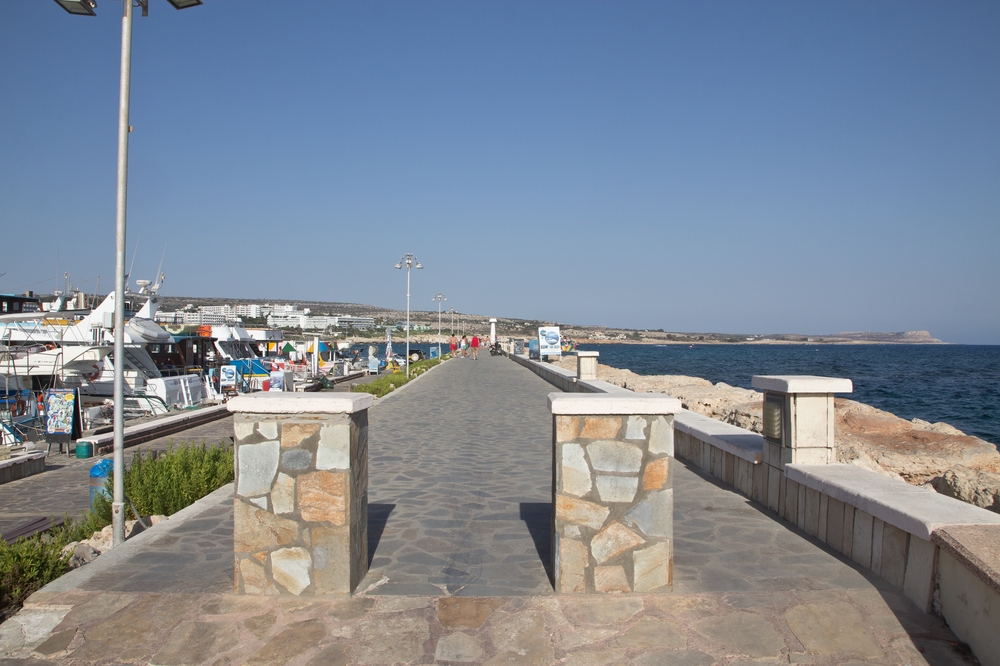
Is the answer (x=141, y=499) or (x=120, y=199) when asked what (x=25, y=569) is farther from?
(x=120, y=199)

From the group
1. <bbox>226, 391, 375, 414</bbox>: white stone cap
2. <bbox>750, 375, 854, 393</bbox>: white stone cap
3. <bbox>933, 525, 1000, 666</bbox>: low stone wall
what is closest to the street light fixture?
<bbox>226, 391, 375, 414</bbox>: white stone cap

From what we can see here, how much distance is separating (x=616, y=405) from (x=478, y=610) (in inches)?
60.9

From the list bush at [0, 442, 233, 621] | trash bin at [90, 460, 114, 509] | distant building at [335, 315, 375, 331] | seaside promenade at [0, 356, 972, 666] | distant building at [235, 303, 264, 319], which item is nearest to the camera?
seaside promenade at [0, 356, 972, 666]

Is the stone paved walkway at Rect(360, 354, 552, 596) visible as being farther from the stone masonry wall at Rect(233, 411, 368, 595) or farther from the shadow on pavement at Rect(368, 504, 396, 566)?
the stone masonry wall at Rect(233, 411, 368, 595)

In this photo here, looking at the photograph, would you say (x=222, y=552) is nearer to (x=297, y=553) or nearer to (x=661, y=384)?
(x=297, y=553)

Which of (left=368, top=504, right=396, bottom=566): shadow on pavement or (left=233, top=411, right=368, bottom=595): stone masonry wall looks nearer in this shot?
(left=233, top=411, right=368, bottom=595): stone masonry wall

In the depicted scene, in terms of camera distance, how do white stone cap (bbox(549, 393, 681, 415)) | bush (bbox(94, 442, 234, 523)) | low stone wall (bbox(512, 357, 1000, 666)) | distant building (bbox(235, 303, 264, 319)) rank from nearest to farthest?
low stone wall (bbox(512, 357, 1000, 666)), white stone cap (bbox(549, 393, 681, 415)), bush (bbox(94, 442, 234, 523)), distant building (bbox(235, 303, 264, 319))

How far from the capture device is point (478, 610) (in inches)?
172

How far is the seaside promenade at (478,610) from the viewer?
3881 millimetres

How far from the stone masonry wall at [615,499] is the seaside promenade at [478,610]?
0.61 feet

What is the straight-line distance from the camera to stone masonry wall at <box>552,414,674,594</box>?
4.41 meters

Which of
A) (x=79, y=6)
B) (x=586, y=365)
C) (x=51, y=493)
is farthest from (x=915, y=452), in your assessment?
(x=51, y=493)

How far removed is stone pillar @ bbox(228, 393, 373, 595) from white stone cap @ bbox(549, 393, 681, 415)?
4.39 feet

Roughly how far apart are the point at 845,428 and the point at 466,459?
22.6 ft
